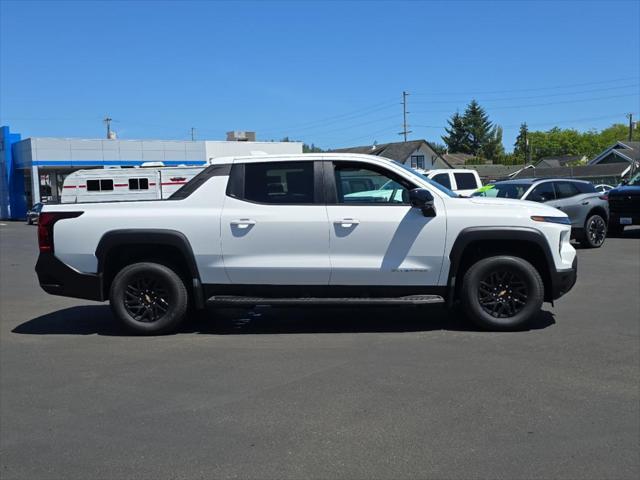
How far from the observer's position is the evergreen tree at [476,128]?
11844 centimetres

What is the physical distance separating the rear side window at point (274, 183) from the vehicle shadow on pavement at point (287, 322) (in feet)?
4.43

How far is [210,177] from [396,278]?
231 centimetres

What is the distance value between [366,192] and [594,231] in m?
10.2

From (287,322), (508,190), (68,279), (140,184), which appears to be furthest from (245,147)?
(68,279)

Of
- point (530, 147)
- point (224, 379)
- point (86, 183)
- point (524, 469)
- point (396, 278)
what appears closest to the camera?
point (524, 469)

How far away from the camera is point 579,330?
665 centimetres

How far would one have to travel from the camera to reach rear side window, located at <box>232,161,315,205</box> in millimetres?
6625

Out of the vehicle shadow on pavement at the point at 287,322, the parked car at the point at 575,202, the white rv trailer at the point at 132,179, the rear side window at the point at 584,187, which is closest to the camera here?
the vehicle shadow on pavement at the point at 287,322

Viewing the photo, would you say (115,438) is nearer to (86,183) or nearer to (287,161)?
(287,161)

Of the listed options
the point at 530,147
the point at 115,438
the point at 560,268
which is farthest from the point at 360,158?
the point at 530,147

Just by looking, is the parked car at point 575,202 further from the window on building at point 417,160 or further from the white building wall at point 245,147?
the window on building at point 417,160

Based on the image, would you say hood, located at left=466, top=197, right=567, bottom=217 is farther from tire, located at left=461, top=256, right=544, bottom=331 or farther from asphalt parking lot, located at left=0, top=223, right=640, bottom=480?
asphalt parking lot, located at left=0, top=223, right=640, bottom=480

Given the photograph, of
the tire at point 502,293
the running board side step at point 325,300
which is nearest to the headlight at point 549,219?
the tire at point 502,293

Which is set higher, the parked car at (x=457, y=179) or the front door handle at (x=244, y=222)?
the parked car at (x=457, y=179)
